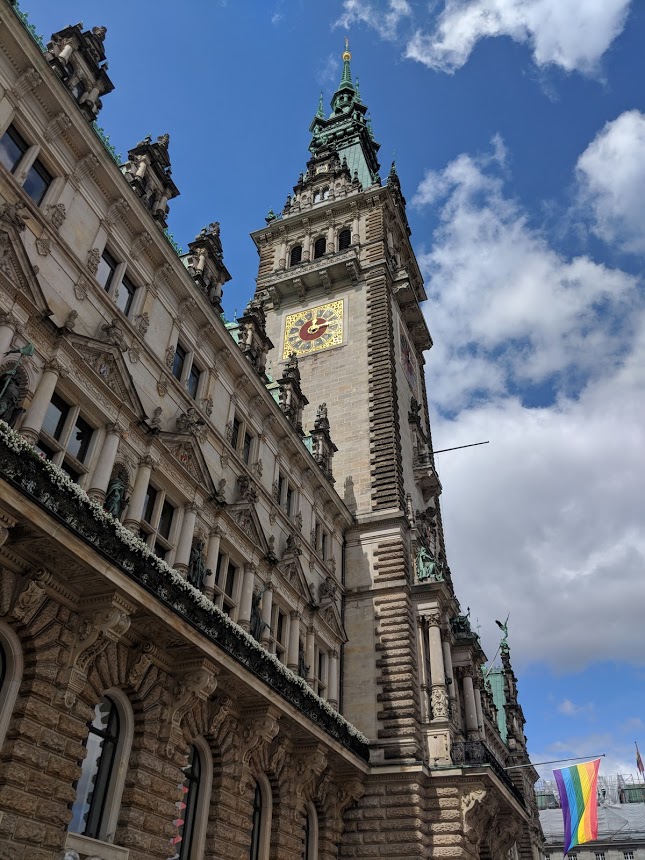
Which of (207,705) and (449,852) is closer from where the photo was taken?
(207,705)

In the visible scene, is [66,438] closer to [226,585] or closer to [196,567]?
[196,567]

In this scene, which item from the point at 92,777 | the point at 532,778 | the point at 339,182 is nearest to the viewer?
the point at 92,777

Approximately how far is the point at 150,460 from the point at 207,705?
6228 mm

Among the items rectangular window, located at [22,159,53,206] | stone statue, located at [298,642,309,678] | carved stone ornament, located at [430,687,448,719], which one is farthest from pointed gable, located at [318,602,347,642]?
rectangular window, located at [22,159,53,206]

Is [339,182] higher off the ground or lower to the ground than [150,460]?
higher

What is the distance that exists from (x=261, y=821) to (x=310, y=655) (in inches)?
264

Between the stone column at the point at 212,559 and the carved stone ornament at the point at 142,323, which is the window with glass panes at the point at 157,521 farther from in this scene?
the carved stone ornament at the point at 142,323

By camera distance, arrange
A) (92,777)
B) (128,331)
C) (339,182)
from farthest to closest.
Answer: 1. (339,182)
2. (128,331)
3. (92,777)

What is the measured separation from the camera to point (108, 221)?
64.2ft

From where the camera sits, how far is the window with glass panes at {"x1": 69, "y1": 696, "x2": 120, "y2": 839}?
46.4ft

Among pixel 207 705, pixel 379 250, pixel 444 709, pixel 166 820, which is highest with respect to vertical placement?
pixel 379 250

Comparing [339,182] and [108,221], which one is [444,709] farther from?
[339,182]

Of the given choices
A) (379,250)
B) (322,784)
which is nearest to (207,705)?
(322,784)

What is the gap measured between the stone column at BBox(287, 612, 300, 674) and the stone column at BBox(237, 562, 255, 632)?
339 cm
